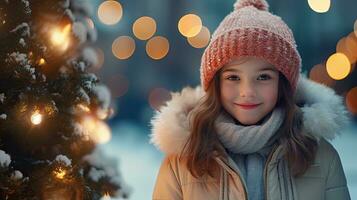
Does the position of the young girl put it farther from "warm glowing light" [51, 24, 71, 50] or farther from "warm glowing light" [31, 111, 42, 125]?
"warm glowing light" [51, 24, 71, 50]

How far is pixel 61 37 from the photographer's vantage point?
7.23 ft

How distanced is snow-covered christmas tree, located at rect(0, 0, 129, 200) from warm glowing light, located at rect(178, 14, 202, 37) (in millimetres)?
5359

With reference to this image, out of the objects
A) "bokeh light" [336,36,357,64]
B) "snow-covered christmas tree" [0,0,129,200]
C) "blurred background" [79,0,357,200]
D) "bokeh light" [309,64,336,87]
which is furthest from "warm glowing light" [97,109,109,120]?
"bokeh light" [336,36,357,64]

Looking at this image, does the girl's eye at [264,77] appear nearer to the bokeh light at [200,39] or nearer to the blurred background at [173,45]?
the blurred background at [173,45]

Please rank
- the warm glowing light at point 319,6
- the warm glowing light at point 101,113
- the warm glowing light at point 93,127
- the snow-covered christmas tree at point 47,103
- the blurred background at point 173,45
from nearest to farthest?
the snow-covered christmas tree at point 47,103
the warm glowing light at point 93,127
the warm glowing light at point 101,113
the warm glowing light at point 319,6
the blurred background at point 173,45

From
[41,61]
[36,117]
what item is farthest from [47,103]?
[41,61]

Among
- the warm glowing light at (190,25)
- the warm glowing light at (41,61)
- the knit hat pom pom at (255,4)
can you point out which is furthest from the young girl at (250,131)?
the warm glowing light at (190,25)

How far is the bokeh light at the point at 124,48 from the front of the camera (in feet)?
26.9

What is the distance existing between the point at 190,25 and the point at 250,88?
6.38 metres

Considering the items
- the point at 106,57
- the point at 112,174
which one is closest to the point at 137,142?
the point at 106,57

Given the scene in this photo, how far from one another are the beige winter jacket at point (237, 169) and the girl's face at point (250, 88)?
13cm

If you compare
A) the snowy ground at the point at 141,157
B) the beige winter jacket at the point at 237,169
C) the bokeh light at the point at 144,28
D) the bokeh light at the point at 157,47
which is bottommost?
the beige winter jacket at the point at 237,169

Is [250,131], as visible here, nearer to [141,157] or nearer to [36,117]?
[36,117]

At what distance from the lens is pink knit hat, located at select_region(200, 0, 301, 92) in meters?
1.84
